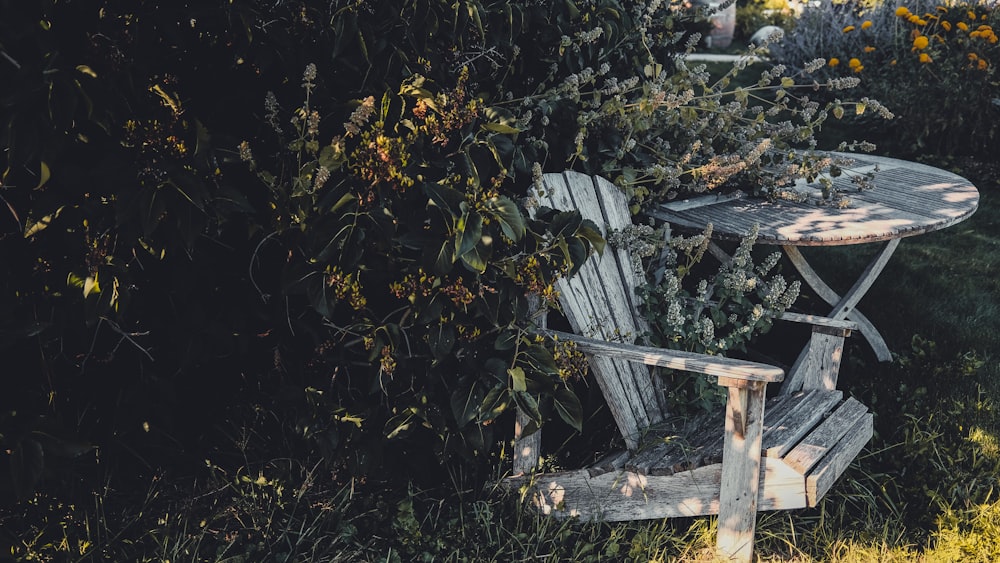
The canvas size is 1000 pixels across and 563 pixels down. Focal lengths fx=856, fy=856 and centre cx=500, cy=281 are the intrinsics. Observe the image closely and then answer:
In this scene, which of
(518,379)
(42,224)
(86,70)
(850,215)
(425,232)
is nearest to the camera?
(86,70)

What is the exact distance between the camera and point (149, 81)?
2012 millimetres

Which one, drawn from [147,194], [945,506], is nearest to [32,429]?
[147,194]

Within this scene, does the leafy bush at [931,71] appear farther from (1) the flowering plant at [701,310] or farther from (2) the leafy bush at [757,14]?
(2) the leafy bush at [757,14]

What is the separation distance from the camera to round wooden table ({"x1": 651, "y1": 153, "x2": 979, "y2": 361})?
10.2ft

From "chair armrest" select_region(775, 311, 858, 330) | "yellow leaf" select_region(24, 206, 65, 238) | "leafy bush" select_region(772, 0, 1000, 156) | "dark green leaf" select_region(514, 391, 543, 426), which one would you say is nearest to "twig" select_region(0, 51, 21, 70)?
"yellow leaf" select_region(24, 206, 65, 238)

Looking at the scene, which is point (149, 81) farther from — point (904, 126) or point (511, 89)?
point (904, 126)

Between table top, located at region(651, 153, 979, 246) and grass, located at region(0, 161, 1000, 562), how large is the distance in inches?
30.6

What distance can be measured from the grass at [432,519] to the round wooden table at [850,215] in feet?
2.46

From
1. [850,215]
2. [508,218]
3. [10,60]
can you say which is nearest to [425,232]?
[508,218]

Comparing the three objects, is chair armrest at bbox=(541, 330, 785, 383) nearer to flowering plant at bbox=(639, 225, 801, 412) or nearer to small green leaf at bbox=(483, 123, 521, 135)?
flowering plant at bbox=(639, 225, 801, 412)

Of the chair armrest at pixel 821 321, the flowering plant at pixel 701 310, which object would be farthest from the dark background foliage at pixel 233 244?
the chair armrest at pixel 821 321

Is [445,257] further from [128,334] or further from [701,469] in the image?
[701,469]

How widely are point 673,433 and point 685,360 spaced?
Answer: 44cm

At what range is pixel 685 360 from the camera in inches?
92.8
